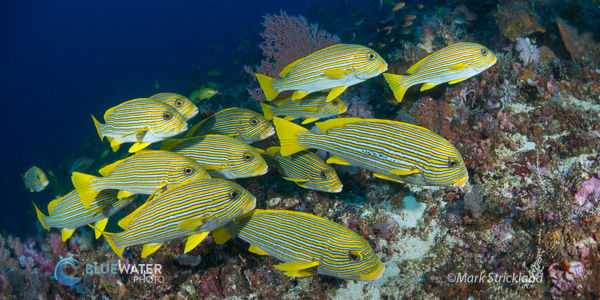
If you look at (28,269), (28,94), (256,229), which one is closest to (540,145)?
(256,229)

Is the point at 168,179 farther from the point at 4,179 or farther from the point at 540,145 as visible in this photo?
the point at 4,179

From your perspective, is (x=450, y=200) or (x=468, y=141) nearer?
(x=450, y=200)

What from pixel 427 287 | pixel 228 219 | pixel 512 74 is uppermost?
pixel 228 219

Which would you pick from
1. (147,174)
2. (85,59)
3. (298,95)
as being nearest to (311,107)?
(298,95)

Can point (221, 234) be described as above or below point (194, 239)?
below

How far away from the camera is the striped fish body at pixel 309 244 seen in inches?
103

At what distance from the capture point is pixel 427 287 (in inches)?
138

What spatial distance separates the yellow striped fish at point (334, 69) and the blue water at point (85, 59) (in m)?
16.9

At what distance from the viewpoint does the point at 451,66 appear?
3.91 meters

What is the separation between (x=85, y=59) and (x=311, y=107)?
11503 cm

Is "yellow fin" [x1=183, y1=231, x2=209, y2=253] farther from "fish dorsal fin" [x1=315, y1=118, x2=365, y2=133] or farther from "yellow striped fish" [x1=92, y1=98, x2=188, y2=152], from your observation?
"fish dorsal fin" [x1=315, y1=118, x2=365, y2=133]

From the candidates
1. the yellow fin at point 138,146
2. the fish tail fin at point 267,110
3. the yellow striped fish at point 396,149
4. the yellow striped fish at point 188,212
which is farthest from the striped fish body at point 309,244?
the fish tail fin at point 267,110

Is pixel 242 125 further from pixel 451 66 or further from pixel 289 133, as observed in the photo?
pixel 451 66

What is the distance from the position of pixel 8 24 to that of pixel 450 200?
95.9 meters
